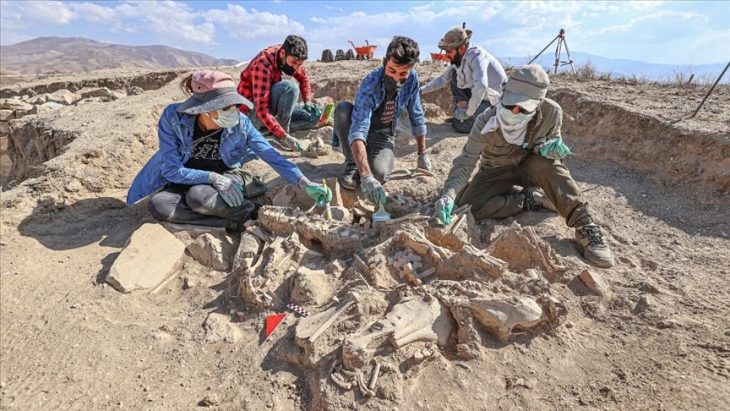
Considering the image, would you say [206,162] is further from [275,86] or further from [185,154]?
[275,86]

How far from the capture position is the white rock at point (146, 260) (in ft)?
9.29

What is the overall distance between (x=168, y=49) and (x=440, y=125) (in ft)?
294

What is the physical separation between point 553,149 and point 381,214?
1.24 meters

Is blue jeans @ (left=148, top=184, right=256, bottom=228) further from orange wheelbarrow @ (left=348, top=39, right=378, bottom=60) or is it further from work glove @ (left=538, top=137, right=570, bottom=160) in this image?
orange wheelbarrow @ (left=348, top=39, right=378, bottom=60)

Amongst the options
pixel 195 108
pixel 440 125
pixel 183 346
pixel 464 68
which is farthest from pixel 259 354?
pixel 440 125

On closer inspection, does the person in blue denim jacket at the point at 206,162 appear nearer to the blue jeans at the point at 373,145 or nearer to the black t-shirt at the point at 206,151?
the black t-shirt at the point at 206,151

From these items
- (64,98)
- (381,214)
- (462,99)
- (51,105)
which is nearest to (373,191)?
(381,214)

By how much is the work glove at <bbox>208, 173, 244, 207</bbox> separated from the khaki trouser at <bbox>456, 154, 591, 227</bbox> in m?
1.72

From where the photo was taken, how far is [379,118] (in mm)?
3988

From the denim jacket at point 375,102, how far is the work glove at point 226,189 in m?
0.96

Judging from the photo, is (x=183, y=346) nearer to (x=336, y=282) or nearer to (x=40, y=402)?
(x=40, y=402)

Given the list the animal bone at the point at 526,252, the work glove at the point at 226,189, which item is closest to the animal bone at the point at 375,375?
the animal bone at the point at 526,252

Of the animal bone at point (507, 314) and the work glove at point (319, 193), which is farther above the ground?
the work glove at point (319, 193)

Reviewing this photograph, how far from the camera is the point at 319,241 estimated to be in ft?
9.57
